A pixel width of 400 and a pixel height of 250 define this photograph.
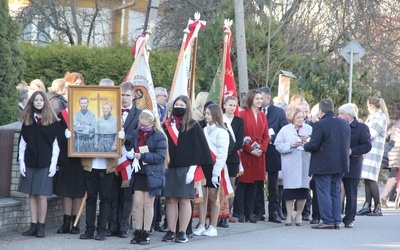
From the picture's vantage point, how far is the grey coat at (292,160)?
14484 millimetres

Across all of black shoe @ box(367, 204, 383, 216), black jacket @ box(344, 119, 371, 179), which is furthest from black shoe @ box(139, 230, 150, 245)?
black shoe @ box(367, 204, 383, 216)

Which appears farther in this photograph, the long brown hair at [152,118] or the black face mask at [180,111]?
the black face mask at [180,111]

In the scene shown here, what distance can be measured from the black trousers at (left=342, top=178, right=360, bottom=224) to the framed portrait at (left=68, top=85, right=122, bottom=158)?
4.47m

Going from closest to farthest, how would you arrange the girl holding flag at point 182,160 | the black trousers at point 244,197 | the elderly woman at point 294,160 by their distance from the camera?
the girl holding flag at point 182,160 < the elderly woman at point 294,160 < the black trousers at point 244,197

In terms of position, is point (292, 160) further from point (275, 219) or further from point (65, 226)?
point (65, 226)

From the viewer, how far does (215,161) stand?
1281 cm

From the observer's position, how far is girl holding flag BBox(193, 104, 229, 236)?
12836mm

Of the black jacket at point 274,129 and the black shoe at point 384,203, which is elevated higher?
the black jacket at point 274,129

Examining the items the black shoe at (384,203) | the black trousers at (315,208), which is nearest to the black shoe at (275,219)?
the black trousers at (315,208)

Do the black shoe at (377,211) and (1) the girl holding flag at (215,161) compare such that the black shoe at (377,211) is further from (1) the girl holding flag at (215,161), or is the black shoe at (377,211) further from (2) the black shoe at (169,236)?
(2) the black shoe at (169,236)

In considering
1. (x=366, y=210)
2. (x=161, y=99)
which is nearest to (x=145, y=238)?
(x=161, y=99)

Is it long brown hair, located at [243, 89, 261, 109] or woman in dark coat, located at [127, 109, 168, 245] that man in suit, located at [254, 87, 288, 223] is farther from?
woman in dark coat, located at [127, 109, 168, 245]

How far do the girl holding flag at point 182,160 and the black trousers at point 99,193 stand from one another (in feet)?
2.37

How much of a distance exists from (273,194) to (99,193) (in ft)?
12.6
